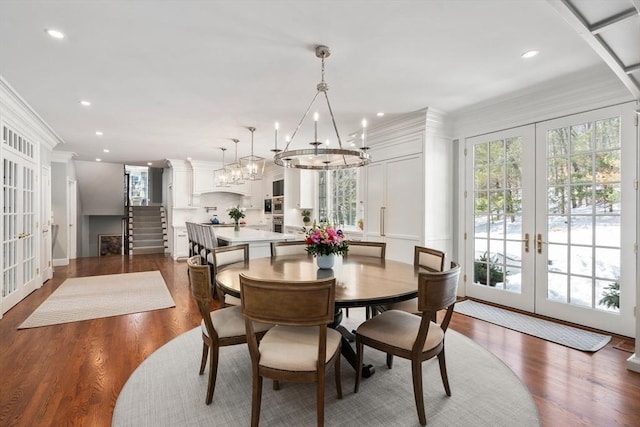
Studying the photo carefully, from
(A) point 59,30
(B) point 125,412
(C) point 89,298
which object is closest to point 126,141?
(C) point 89,298

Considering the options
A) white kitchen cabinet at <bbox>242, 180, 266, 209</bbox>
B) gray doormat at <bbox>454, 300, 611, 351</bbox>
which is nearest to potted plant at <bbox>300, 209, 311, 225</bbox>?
white kitchen cabinet at <bbox>242, 180, 266, 209</bbox>

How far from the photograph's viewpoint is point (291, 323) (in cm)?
157

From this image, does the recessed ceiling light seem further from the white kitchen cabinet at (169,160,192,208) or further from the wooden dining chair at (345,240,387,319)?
the white kitchen cabinet at (169,160,192,208)

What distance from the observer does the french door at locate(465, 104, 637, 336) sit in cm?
295

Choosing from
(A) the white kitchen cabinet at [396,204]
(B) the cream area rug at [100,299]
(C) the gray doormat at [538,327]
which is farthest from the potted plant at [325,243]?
(B) the cream area rug at [100,299]

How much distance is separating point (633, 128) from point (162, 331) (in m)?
5.01

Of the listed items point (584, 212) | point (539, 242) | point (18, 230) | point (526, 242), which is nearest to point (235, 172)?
point (18, 230)

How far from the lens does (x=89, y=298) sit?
4348 mm

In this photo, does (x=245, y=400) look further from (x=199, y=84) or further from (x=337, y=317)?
(x=199, y=84)

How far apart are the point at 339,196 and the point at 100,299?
4485 mm

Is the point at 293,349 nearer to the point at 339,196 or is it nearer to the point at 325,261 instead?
the point at 325,261

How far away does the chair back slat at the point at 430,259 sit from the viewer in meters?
2.57

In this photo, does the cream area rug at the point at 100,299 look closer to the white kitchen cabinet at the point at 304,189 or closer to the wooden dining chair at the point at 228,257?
the wooden dining chair at the point at 228,257

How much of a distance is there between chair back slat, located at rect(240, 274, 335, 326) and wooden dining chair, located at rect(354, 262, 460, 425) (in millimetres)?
540
